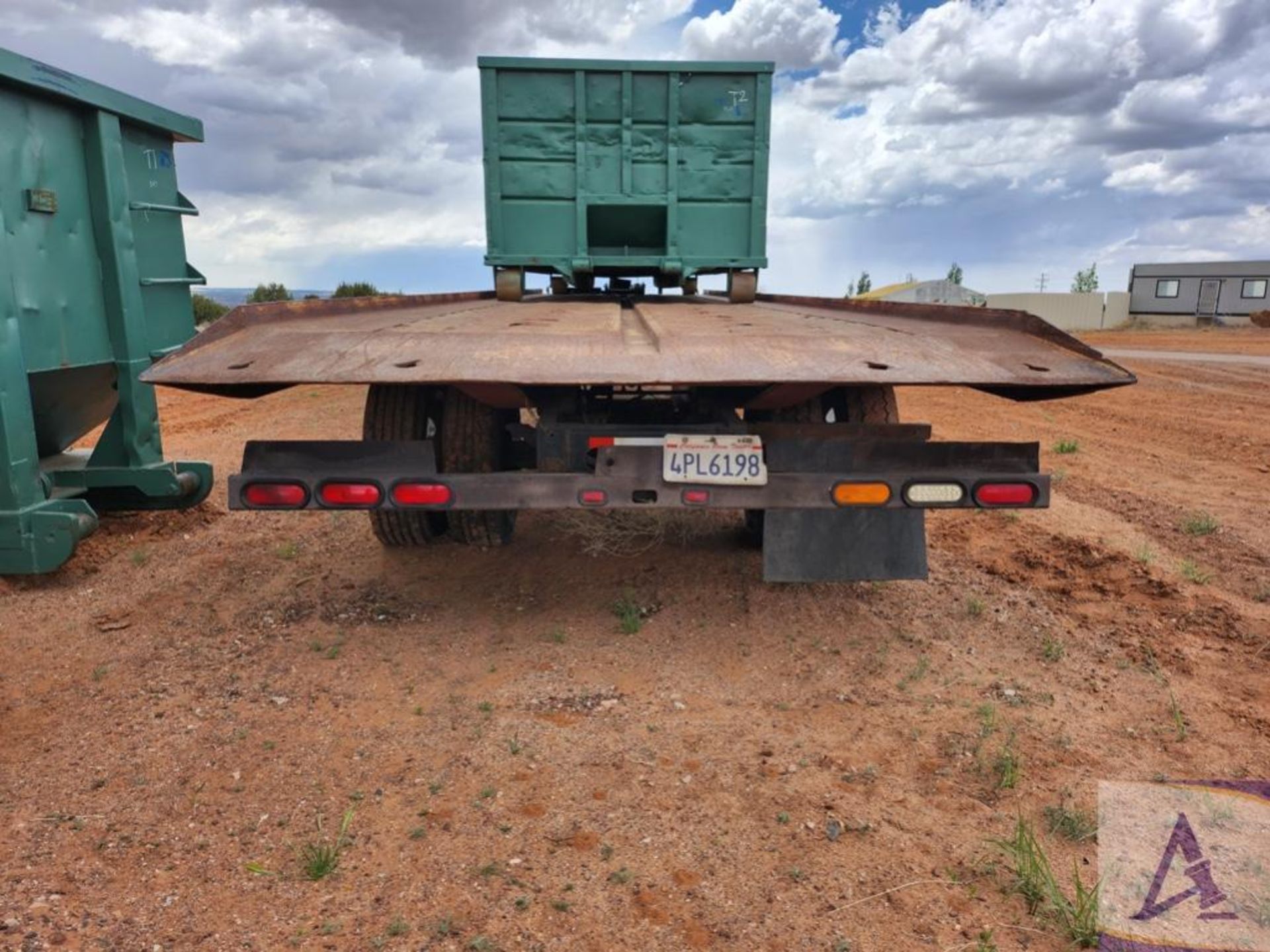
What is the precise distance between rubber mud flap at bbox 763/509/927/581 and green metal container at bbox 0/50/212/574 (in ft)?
12.3

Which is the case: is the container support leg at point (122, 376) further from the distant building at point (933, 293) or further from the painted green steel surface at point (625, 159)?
the distant building at point (933, 293)

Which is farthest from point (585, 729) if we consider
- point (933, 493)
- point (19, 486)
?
point (19, 486)

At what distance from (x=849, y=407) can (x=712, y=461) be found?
120 centimetres

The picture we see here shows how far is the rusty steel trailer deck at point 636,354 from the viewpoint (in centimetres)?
288

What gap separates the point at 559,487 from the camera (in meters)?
3.26

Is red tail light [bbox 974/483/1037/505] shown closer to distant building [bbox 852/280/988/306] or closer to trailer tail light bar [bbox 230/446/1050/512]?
trailer tail light bar [bbox 230/446/1050/512]

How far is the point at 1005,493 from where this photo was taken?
3.35m

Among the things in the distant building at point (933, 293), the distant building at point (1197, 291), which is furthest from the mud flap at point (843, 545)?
the distant building at point (1197, 291)

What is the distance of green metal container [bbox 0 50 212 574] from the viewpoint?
436 cm

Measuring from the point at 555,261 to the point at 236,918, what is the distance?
5.07 meters

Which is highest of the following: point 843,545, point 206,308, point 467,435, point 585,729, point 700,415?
point 206,308

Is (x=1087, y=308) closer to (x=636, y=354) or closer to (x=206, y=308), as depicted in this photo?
(x=206, y=308)

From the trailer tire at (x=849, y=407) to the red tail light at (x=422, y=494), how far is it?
5.44 feet

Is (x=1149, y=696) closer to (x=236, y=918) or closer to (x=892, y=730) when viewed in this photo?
(x=892, y=730)
